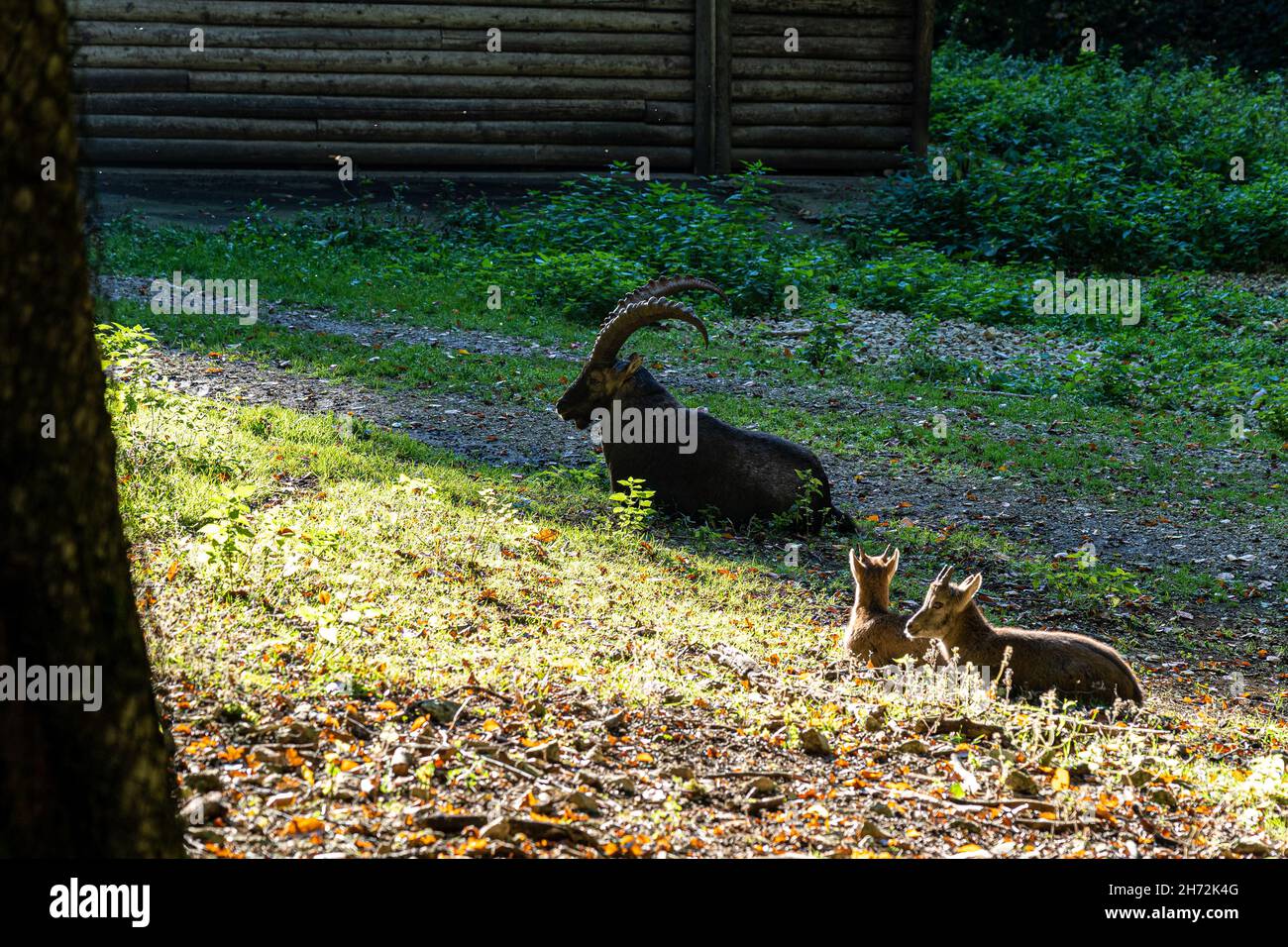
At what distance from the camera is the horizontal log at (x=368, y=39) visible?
19969mm

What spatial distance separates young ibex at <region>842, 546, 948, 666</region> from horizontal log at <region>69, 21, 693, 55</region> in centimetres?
1626

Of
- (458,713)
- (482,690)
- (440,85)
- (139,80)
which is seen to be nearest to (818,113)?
(440,85)

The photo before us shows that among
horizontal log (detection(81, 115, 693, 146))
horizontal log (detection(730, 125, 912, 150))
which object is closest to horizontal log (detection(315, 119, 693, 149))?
horizontal log (detection(81, 115, 693, 146))

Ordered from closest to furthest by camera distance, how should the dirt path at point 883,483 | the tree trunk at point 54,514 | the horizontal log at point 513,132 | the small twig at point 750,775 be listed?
the tree trunk at point 54,514 → the small twig at point 750,775 → the dirt path at point 883,483 → the horizontal log at point 513,132

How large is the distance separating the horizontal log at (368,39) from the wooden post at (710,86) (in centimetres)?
38

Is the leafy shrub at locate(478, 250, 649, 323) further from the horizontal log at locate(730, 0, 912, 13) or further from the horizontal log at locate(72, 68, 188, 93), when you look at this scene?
the horizontal log at locate(730, 0, 912, 13)

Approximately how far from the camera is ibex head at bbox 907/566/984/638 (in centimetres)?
639

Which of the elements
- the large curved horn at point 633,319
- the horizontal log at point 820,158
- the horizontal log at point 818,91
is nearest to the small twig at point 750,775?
the large curved horn at point 633,319

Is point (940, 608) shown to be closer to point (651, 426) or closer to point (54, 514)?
point (651, 426)

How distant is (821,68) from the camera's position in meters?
22.4

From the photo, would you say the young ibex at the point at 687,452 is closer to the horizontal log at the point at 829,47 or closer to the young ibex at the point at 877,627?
the young ibex at the point at 877,627

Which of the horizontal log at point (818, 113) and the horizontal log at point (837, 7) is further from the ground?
the horizontal log at point (837, 7)

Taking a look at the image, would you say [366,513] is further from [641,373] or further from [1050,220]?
[1050,220]

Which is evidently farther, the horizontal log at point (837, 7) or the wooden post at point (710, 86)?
the horizontal log at point (837, 7)
